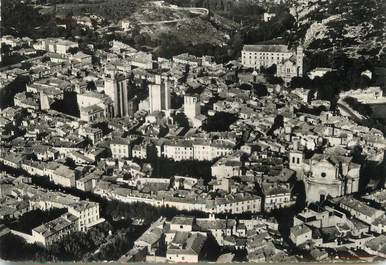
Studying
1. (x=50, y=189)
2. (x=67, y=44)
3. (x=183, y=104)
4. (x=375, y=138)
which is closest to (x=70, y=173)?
(x=50, y=189)

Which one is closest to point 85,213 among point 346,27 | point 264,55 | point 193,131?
point 193,131

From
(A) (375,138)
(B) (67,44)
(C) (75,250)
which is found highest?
(B) (67,44)

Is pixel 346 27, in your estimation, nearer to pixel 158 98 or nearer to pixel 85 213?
pixel 158 98

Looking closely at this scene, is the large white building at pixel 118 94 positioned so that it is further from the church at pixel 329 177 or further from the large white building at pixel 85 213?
the church at pixel 329 177

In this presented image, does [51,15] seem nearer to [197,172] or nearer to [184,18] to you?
[184,18]

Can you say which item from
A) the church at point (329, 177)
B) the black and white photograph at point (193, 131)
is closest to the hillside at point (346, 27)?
the black and white photograph at point (193, 131)

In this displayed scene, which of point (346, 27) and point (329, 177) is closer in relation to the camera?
point (329, 177)
